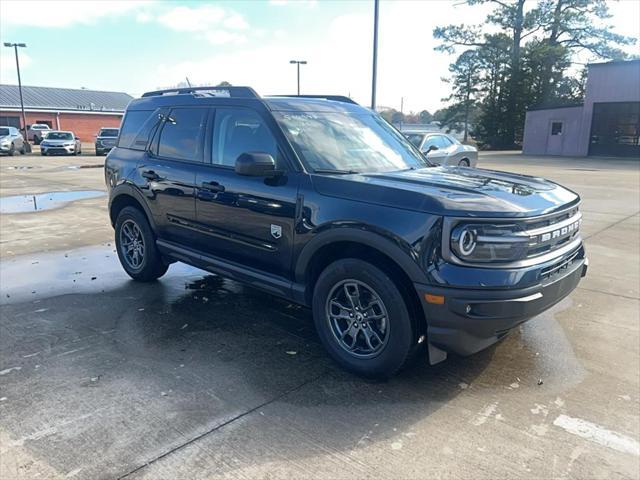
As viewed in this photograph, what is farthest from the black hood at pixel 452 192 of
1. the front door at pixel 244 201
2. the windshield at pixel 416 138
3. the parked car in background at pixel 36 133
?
the parked car in background at pixel 36 133

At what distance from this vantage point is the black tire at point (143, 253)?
5426 mm

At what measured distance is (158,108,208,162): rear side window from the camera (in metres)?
4.72

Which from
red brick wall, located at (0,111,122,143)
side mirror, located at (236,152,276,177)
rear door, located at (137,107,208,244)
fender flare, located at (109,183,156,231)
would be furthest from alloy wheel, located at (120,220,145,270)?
red brick wall, located at (0,111,122,143)

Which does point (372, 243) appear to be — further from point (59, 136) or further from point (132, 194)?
point (59, 136)

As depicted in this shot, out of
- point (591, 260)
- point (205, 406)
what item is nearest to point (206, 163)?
point (205, 406)

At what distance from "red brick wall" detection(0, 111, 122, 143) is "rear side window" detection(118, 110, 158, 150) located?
55.6m

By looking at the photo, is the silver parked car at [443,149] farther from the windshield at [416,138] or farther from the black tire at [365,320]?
the black tire at [365,320]

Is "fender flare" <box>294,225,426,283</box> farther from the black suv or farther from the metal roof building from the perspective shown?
the metal roof building

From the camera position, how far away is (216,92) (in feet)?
15.4

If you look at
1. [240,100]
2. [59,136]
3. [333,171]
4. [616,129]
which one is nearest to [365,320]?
[333,171]

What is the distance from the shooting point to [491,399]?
3342 millimetres

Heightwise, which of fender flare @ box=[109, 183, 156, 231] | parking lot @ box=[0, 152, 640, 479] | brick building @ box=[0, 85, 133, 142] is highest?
brick building @ box=[0, 85, 133, 142]

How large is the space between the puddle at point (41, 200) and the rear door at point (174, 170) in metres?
6.76

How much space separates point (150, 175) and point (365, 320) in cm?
290
